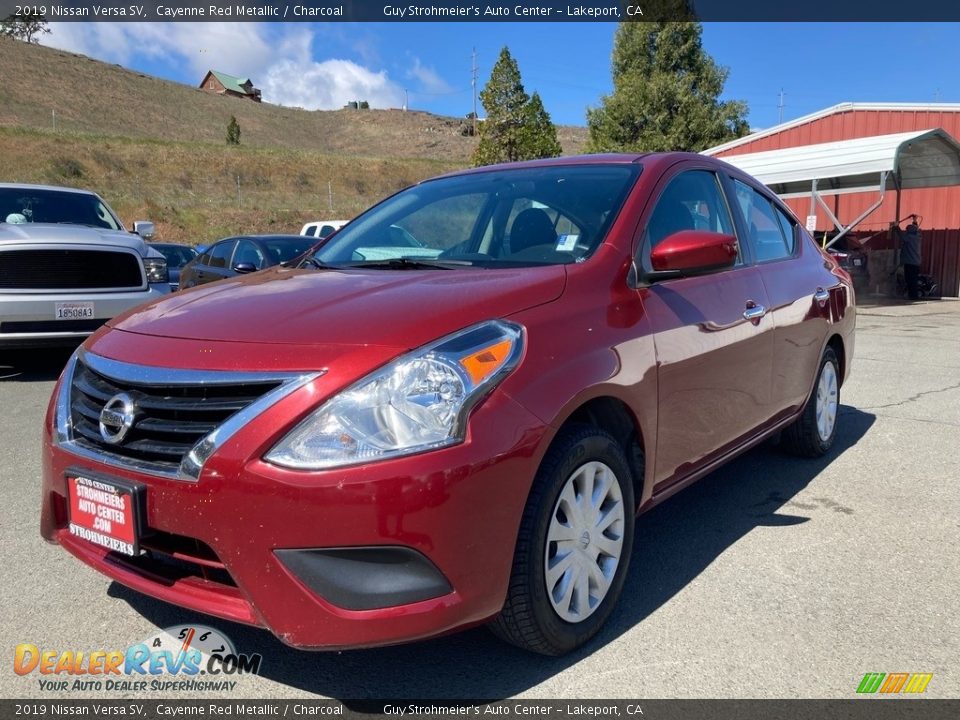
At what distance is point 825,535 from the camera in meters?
3.57

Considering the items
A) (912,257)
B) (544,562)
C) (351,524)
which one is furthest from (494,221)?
(912,257)

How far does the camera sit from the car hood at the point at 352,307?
7.35 ft

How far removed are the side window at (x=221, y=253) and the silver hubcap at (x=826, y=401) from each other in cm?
753

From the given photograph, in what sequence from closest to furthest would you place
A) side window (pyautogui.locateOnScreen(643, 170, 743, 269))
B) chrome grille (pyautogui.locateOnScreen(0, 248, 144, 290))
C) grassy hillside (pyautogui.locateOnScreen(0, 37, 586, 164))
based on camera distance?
side window (pyautogui.locateOnScreen(643, 170, 743, 269)) < chrome grille (pyautogui.locateOnScreen(0, 248, 144, 290)) < grassy hillside (pyautogui.locateOnScreen(0, 37, 586, 164))

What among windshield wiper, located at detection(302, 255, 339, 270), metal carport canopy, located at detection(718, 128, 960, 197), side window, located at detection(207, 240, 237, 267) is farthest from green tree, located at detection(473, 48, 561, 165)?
windshield wiper, located at detection(302, 255, 339, 270)

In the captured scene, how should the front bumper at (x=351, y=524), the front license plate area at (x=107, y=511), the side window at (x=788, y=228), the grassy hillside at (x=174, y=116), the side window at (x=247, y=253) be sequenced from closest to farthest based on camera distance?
1. the front bumper at (x=351, y=524)
2. the front license plate area at (x=107, y=511)
3. the side window at (x=788, y=228)
4. the side window at (x=247, y=253)
5. the grassy hillside at (x=174, y=116)

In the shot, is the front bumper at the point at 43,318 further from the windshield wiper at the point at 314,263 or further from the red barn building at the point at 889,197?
the red barn building at the point at 889,197

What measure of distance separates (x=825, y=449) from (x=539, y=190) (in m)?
2.67

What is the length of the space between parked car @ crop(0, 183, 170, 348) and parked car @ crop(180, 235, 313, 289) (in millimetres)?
1498

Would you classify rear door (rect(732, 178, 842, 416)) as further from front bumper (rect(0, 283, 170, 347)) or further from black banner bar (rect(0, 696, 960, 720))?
front bumper (rect(0, 283, 170, 347))

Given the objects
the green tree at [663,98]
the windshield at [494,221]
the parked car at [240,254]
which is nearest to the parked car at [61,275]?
the parked car at [240,254]

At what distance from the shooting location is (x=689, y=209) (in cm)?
349

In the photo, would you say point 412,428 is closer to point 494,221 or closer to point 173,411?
point 173,411

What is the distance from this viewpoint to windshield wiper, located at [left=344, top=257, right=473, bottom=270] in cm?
298
